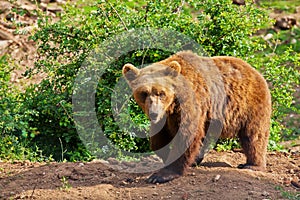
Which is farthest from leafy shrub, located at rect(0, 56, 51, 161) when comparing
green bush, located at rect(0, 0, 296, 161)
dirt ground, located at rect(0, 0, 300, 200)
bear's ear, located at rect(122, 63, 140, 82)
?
bear's ear, located at rect(122, 63, 140, 82)

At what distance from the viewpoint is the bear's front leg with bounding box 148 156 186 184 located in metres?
5.89

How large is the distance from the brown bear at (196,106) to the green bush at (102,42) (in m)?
1.43

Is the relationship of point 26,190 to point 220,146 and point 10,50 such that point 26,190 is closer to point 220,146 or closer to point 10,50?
point 220,146

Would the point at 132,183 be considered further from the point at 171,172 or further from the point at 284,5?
the point at 284,5

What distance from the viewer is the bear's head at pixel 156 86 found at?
570cm

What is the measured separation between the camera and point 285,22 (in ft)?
49.3

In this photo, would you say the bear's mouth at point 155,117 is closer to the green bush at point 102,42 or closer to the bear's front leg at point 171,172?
the bear's front leg at point 171,172

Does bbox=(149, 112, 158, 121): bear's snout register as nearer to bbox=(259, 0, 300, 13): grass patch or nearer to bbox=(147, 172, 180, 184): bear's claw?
bbox=(147, 172, 180, 184): bear's claw

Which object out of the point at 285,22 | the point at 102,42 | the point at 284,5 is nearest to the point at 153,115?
the point at 102,42

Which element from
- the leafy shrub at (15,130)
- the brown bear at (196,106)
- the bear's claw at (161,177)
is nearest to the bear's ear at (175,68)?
the brown bear at (196,106)

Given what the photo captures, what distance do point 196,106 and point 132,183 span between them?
1090mm

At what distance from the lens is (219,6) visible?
27.2 feet

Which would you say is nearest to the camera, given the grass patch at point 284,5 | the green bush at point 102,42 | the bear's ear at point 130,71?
the bear's ear at point 130,71

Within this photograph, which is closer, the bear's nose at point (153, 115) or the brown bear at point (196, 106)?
the bear's nose at point (153, 115)
